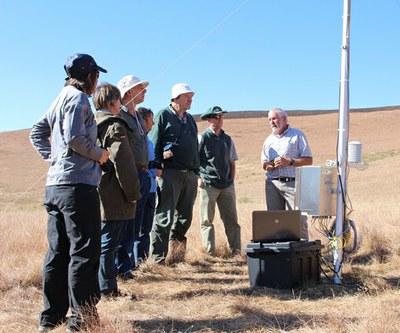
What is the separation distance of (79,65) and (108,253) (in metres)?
1.71

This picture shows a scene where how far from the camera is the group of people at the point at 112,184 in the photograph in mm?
3875

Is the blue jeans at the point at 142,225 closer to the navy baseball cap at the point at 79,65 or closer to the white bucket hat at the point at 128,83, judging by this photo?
the white bucket hat at the point at 128,83

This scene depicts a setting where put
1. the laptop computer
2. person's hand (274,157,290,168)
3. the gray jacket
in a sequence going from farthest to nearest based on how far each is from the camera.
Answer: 1. person's hand (274,157,290,168)
2. the laptop computer
3. the gray jacket

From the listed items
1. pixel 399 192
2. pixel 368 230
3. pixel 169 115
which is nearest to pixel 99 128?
pixel 169 115

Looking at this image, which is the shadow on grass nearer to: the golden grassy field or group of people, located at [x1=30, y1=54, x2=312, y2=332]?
the golden grassy field

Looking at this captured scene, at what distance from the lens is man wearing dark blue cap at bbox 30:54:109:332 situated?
12.6 ft

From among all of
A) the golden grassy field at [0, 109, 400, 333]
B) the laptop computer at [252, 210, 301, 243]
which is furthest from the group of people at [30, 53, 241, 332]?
the laptop computer at [252, 210, 301, 243]

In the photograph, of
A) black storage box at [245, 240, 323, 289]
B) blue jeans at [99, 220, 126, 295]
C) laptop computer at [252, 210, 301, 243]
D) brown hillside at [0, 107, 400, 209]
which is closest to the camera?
blue jeans at [99, 220, 126, 295]

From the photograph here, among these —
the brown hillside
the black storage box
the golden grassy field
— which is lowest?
the golden grassy field

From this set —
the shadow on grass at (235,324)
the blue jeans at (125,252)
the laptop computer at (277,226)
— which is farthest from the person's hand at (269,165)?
the shadow on grass at (235,324)

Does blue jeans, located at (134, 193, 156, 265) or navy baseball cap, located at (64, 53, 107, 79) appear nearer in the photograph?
navy baseball cap, located at (64, 53, 107, 79)

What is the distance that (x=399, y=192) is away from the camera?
22.5 m

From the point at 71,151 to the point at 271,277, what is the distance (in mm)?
2474

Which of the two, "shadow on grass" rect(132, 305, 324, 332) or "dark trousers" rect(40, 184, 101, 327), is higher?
"dark trousers" rect(40, 184, 101, 327)
